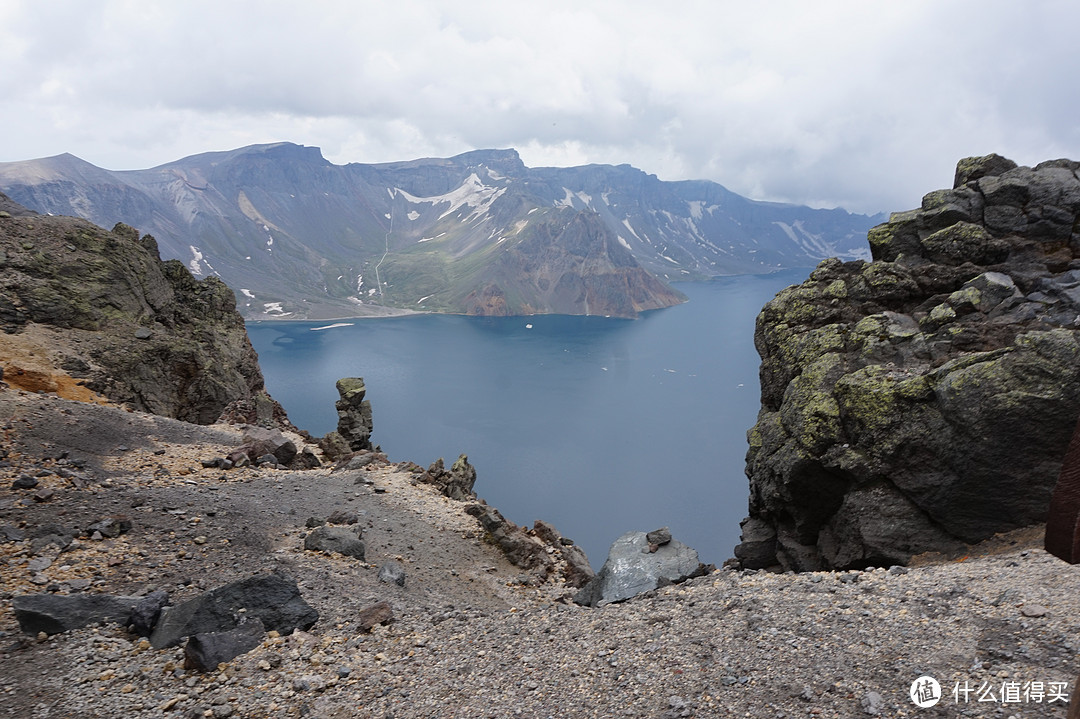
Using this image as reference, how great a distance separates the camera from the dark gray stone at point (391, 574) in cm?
1431

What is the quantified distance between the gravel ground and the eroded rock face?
5.15ft

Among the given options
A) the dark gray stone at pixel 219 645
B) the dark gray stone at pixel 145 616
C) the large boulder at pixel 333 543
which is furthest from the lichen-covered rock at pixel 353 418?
the dark gray stone at pixel 219 645

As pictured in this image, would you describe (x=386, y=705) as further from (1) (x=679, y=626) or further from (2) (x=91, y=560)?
(2) (x=91, y=560)

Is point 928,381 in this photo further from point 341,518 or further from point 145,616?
point 145,616

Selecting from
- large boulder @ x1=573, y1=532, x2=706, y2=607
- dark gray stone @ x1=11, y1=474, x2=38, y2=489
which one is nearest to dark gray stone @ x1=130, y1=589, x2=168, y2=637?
dark gray stone @ x1=11, y1=474, x2=38, y2=489

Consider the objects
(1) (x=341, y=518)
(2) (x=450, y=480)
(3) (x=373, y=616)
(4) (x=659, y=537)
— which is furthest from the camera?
(2) (x=450, y=480)

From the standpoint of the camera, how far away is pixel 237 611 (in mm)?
9398

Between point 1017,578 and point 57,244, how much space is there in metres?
39.3

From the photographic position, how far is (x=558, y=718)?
7656 millimetres

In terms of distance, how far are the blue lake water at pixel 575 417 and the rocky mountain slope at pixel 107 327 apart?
4205cm

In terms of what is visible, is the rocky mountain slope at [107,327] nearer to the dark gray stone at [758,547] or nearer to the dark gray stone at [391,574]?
the dark gray stone at [391,574]

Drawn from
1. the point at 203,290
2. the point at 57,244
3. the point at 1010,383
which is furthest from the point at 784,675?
the point at 203,290

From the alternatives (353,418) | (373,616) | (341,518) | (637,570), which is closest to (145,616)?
(373,616)

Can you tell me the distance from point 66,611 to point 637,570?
15296 millimetres
